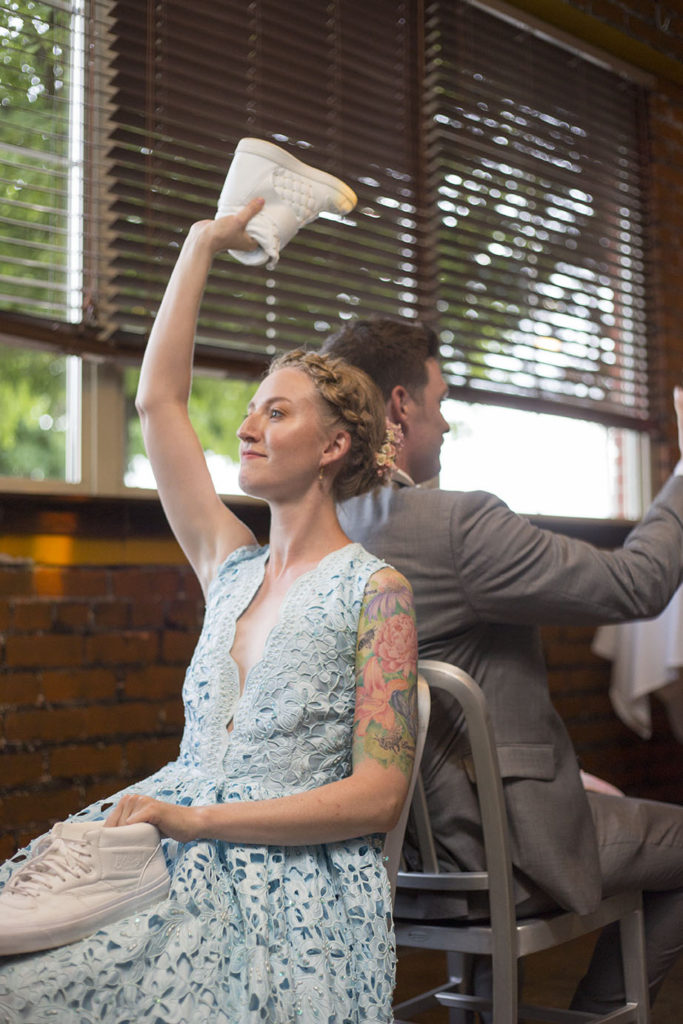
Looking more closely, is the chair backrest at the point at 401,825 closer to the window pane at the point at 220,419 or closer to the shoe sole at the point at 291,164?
the shoe sole at the point at 291,164

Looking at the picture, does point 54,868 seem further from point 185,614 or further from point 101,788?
point 185,614

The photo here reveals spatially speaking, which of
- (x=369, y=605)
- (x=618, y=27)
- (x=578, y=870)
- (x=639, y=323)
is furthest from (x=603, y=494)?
(x=369, y=605)

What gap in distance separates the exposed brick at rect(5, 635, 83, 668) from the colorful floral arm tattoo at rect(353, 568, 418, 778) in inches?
41.1

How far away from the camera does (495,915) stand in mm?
1623

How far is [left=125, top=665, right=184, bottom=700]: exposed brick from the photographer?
2.44 meters

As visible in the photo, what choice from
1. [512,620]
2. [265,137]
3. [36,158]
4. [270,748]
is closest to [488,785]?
[512,620]

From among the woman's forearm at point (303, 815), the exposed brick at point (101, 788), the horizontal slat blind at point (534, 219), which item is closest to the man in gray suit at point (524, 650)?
the woman's forearm at point (303, 815)

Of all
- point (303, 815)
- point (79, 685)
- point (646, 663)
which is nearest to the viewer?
point (303, 815)

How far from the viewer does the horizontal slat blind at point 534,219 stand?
3283mm

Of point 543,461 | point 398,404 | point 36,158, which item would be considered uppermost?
point 36,158

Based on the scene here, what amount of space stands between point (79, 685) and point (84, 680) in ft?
0.05

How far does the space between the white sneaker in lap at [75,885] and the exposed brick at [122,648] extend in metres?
1.15

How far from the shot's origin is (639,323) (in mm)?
3854

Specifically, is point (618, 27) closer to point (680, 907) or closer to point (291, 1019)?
point (680, 907)
